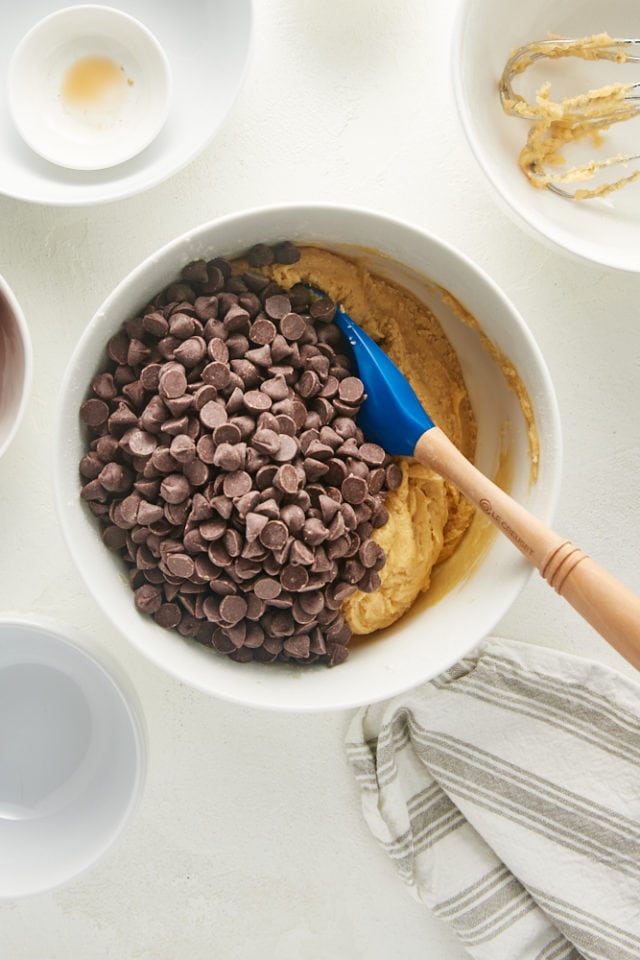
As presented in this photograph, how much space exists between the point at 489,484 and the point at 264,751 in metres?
0.56

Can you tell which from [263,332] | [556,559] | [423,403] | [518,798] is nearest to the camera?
[556,559]

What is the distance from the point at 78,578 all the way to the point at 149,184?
53 centimetres

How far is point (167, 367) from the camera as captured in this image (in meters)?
1.00

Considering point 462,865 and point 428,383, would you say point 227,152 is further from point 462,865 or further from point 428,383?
point 462,865

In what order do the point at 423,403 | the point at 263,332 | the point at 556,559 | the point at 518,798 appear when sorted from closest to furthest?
the point at 556,559 → the point at 263,332 → the point at 423,403 → the point at 518,798

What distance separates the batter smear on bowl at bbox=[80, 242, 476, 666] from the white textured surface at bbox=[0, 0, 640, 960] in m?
0.20

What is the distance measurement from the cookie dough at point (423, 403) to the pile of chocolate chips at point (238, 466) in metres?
0.03

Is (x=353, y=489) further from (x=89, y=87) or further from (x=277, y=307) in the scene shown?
(x=89, y=87)

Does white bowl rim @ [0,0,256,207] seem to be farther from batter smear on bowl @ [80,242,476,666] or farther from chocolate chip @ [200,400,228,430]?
chocolate chip @ [200,400,228,430]

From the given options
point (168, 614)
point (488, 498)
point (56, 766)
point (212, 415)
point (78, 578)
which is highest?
point (488, 498)

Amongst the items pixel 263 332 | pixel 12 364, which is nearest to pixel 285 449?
pixel 263 332

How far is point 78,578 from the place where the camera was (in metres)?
1.22

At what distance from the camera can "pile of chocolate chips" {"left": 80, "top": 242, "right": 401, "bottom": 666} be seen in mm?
982

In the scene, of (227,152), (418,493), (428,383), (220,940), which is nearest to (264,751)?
(220,940)
